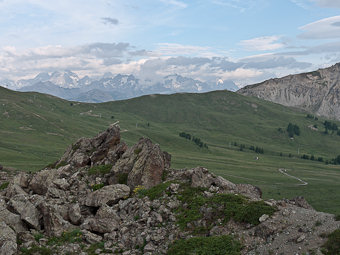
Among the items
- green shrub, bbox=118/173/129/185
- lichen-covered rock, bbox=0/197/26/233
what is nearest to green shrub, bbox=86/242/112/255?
lichen-covered rock, bbox=0/197/26/233

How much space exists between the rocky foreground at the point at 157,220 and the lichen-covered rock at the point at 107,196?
0.40 feet

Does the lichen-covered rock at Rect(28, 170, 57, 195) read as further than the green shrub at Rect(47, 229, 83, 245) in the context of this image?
Yes

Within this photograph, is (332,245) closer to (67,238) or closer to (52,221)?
(67,238)

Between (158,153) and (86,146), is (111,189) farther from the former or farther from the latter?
(86,146)

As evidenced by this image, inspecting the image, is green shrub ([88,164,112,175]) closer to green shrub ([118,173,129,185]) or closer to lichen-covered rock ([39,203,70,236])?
green shrub ([118,173,129,185])

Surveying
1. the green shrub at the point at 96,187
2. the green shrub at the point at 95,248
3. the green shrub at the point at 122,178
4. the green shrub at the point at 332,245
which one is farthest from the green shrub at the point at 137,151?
the green shrub at the point at 332,245

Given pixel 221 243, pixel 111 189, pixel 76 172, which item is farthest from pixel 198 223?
pixel 76 172

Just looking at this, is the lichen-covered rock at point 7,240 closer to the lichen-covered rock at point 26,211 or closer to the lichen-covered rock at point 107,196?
the lichen-covered rock at point 26,211

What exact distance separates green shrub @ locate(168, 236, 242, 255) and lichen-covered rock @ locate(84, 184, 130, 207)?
12.9 m

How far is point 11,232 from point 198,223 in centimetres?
1770

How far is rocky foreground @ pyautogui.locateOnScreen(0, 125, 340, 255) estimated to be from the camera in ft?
84.6

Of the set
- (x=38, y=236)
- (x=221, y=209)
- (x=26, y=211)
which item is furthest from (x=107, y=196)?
(x=221, y=209)

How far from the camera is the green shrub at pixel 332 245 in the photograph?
22.3 meters

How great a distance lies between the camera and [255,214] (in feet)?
92.9
